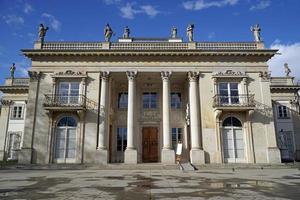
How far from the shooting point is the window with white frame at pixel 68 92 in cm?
1953

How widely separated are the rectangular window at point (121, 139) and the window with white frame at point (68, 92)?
4.85m

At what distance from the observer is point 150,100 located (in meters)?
22.9

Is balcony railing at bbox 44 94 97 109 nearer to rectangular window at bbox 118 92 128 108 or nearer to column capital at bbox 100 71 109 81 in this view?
column capital at bbox 100 71 109 81

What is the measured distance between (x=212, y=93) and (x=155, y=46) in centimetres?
592

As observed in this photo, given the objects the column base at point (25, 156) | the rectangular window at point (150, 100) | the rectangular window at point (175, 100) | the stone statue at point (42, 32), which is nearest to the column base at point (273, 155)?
the rectangular window at point (175, 100)

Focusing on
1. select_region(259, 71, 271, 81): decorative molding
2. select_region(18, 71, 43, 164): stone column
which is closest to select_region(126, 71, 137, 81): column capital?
select_region(18, 71, 43, 164): stone column

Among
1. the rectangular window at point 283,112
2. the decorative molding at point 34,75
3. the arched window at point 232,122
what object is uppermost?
the decorative molding at point 34,75

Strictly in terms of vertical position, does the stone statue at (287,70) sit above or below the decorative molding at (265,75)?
above

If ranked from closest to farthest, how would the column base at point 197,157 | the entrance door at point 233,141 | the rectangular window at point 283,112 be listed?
the column base at point 197,157 < the entrance door at point 233,141 < the rectangular window at point 283,112

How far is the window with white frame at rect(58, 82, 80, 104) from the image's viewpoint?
769 inches

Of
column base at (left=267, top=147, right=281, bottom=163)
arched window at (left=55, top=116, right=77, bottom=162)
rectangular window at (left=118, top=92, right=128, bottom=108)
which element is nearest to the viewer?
column base at (left=267, top=147, right=281, bottom=163)

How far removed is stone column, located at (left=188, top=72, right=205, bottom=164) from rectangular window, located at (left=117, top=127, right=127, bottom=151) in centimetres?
613

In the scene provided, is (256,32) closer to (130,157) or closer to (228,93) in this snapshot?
(228,93)

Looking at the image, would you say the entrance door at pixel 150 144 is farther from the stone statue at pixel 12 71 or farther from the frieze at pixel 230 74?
the stone statue at pixel 12 71
